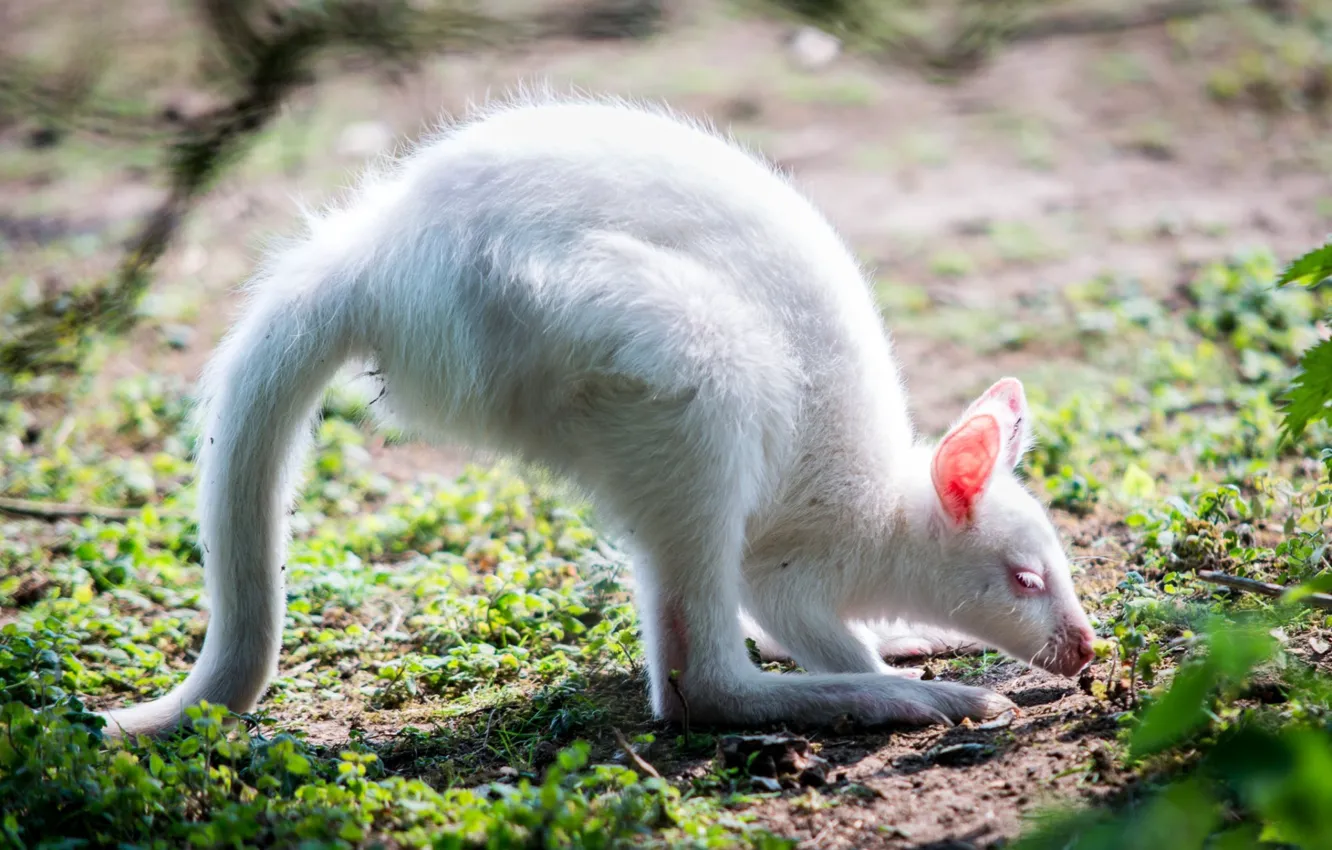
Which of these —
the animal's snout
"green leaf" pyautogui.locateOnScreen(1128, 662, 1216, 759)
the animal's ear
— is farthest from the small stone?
"green leaf" pyautogui.locateOnScreen(1128, 662, 1216, 759)

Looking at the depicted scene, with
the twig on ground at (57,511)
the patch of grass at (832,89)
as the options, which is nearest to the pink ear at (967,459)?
the twig on ground at (57,511)

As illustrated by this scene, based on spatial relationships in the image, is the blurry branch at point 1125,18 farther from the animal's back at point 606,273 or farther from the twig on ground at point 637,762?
the twig on ground at point 637,762

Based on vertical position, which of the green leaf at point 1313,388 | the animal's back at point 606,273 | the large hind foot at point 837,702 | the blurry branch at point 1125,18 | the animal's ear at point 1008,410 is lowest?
the large hind foot at point 837,702

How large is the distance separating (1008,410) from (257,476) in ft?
Answer: 6.97

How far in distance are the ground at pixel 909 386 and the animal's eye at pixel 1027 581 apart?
218 millimetres

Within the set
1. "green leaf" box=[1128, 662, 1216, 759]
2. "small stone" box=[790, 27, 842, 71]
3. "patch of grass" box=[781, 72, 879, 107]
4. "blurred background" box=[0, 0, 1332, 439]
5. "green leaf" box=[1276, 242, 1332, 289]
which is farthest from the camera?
"small stone" box=[790, 27, 842, 71]

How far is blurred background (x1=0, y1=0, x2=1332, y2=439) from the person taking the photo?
4.13m

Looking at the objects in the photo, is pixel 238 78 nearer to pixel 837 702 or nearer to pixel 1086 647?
pixel 837 702

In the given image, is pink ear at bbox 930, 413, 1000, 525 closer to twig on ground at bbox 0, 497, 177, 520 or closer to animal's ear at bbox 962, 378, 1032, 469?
animal's ear at bbox 962, 378, 1032, 469

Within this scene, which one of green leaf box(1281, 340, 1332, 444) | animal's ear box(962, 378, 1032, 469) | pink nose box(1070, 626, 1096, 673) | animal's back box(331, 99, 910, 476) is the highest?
animal's back box(331, 99, 910, 476)

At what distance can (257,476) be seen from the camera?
3412 millimetres

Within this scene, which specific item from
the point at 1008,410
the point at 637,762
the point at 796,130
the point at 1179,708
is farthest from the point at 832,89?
the point at 1179,708

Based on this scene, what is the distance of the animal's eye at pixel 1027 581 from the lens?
12.2 feet

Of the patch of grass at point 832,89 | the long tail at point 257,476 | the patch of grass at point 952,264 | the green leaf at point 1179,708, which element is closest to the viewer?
the green leaf at point 1179,708
